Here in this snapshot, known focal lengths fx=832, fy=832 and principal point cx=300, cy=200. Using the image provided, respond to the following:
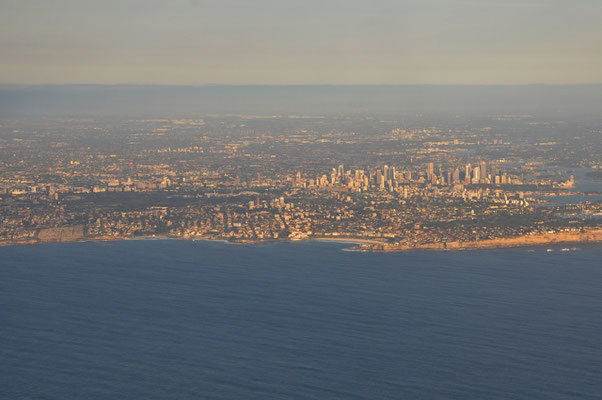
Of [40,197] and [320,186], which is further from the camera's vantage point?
[320,186]

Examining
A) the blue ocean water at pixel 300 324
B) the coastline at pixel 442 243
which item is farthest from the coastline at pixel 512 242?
the blue ocean water at pixel 300 324

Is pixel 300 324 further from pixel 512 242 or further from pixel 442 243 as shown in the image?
pixel 512 242

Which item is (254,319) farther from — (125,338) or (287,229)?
(287,229)

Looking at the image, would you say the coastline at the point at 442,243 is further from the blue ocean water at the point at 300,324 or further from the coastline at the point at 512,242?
the blue ocean water at the point at 300,324

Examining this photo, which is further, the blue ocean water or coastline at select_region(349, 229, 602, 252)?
coastline at select_region(349, 229, 602, 252)

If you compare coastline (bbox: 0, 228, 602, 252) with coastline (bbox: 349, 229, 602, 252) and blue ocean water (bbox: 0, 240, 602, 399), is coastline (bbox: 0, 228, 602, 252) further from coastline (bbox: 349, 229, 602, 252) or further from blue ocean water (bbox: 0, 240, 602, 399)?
blue ocean water (bbox: 0, 240, 602, 399)

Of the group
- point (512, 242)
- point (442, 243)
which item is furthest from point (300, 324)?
point (512, 242)

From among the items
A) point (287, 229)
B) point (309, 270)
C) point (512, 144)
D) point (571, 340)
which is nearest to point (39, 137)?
point (512, 144)

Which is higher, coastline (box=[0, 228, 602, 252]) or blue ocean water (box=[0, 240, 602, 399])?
coastline (box=[0, 228, 602, 252])

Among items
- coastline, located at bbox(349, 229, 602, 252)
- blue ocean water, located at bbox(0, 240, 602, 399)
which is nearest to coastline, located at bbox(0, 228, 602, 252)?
coastline, located at bbox(349, 229, 602, 252)
